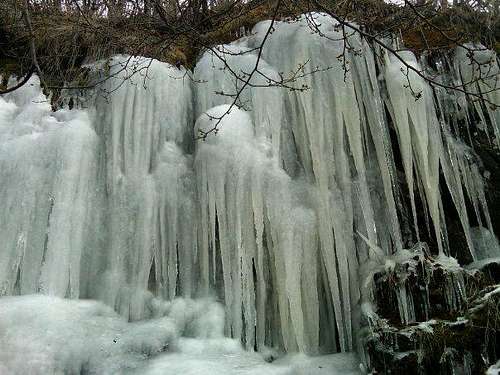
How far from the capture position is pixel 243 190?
3834mm

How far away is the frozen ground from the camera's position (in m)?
3.01

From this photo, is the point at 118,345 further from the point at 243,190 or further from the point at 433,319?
Answer: the point at 433,319

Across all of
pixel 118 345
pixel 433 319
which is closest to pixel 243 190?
pixel 118 345

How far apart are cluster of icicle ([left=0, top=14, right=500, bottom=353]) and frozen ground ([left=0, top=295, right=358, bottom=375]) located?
0.56 ft

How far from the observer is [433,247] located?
391cm

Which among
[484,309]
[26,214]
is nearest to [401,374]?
[484,309]

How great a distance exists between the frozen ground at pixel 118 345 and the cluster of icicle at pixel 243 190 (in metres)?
0.17

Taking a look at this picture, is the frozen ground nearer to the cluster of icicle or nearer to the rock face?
the cluster of icicle

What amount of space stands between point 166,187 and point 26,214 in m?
1.08

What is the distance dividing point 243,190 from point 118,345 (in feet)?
4.65

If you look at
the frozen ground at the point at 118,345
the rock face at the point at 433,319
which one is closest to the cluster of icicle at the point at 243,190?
the frozen ground at the point at 118,345

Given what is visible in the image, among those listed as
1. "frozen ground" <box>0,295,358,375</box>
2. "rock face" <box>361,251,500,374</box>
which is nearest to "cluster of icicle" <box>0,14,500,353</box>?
"frozen ground" <box>0,295,358,375</box>

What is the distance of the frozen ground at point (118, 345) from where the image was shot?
3006 millimetres

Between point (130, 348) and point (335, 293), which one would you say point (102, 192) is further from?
point (335, 293)
